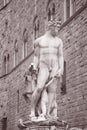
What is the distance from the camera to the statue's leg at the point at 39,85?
10516 mm

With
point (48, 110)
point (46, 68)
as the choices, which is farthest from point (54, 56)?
point (48, 110)

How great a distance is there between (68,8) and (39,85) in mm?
8543

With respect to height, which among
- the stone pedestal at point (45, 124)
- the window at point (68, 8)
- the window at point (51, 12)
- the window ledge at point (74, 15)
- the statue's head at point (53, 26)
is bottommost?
the stone pedestal at point (45, 124)

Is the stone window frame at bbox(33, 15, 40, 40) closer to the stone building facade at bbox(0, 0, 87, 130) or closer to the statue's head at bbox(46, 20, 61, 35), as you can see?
the stone building facade at bbox(0, 0, 87, 130)

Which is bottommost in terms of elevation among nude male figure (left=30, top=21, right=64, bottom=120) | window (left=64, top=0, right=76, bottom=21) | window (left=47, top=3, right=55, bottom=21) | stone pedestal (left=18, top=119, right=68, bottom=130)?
stone pedestal (left=18, top=119, right=68, bottom=130)

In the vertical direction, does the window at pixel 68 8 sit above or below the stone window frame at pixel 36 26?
below

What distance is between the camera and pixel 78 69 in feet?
51.7

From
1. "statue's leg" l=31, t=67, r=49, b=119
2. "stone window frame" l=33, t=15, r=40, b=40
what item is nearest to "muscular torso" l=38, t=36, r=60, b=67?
"statue's leg" l=31, t=67, r=49, b=119

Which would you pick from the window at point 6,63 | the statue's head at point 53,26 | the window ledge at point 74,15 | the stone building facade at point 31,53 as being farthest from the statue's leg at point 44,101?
the window at point 6,63

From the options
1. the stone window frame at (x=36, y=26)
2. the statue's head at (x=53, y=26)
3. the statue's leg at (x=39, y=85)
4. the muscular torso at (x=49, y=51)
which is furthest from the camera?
the stone window frame at (x=36, y=26)

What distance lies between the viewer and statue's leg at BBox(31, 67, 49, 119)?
34.5 ft

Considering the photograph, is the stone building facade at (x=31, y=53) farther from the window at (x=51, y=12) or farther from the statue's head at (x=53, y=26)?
the statue's head at (x=53, y=26)

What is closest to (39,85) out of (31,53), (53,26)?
(53,26)

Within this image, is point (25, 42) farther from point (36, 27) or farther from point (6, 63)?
point (6, 63)
